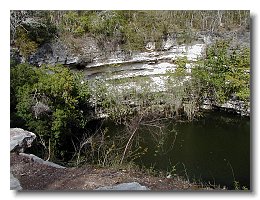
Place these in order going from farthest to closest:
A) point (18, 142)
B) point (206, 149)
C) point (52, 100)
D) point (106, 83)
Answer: point (106, 83) < point (206, 149) < point (52, 100) < point (18, 142)

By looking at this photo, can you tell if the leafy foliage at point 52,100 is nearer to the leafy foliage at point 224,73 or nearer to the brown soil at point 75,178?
the brown soil at point 75,178

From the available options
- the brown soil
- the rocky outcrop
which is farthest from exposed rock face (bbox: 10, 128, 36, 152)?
the brown soil

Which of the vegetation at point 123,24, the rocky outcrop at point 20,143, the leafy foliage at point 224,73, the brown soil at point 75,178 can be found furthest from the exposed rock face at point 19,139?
the leafy foliage at point 224,73

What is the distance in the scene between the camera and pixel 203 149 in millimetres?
6211

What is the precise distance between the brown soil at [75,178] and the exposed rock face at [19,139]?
10 centimetres

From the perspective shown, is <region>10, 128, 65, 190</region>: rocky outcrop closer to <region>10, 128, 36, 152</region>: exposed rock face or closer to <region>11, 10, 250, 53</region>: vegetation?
<region>10, 128, 36, 152</region>: exposed rock face

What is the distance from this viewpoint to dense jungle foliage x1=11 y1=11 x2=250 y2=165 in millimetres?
5234

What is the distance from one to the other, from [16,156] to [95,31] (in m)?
2.26

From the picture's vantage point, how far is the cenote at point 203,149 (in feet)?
17.6

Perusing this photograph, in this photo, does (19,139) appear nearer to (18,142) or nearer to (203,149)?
(18,142)

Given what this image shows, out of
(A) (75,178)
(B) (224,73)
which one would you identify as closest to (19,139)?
(A) (75,178)

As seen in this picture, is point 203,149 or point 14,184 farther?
point 203,149

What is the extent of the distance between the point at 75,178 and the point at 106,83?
2384 mm

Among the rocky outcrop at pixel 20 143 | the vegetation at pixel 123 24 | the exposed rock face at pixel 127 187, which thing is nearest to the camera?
the exposed rock face at pixel 127 187
